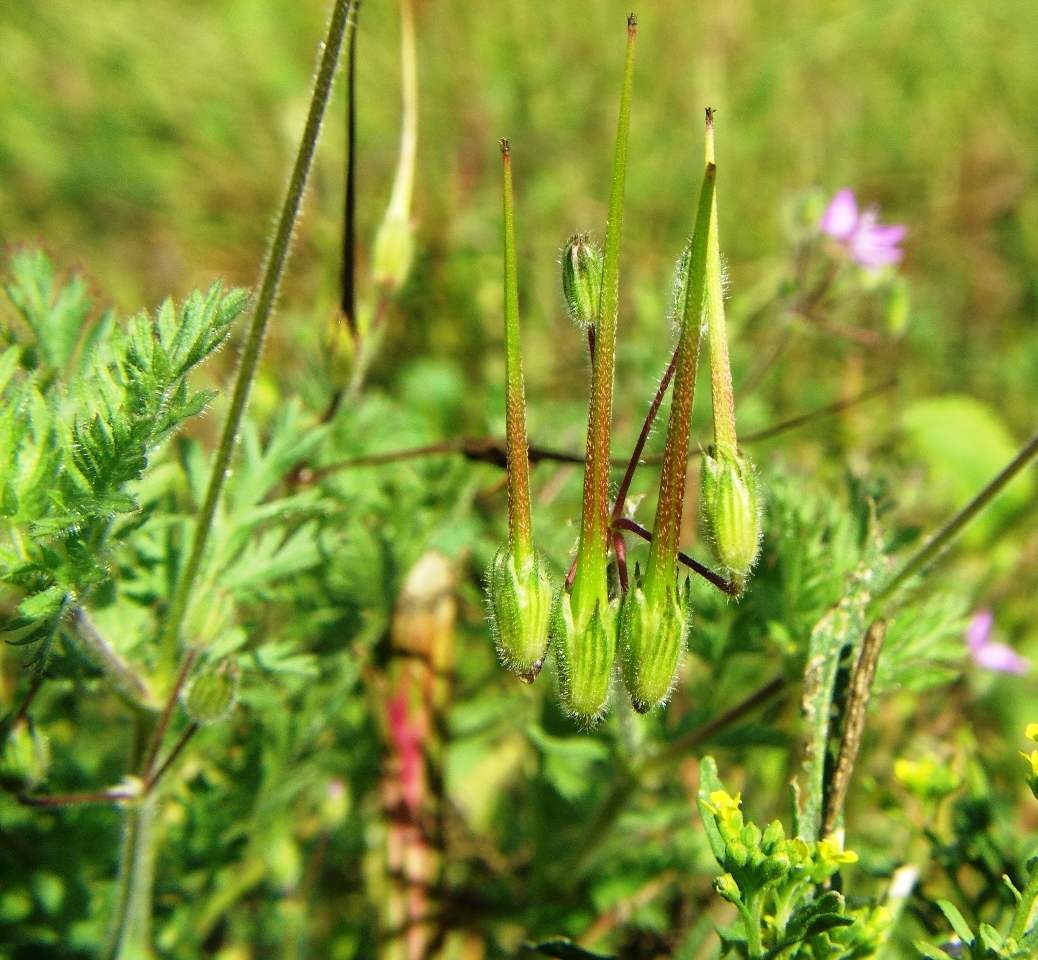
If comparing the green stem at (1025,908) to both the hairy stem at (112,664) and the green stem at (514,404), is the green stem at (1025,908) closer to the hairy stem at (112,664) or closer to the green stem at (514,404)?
the green stem at (514,404)

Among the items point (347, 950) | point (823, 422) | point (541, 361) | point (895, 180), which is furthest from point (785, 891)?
point (895, 180)

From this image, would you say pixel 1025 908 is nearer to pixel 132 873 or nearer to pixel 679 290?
pixel 679 290

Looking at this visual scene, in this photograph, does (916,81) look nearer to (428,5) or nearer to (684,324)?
(428,5)

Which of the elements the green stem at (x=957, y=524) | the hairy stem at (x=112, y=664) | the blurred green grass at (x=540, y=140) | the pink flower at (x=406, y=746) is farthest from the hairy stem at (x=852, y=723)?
the blurred green grass at (x=540, y=140)

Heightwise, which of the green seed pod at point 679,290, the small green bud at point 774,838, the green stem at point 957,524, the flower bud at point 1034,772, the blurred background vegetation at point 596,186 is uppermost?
the blurred background vegetation at point 596,186

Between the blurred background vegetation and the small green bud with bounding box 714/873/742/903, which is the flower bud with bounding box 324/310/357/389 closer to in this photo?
the blurred background vegetation

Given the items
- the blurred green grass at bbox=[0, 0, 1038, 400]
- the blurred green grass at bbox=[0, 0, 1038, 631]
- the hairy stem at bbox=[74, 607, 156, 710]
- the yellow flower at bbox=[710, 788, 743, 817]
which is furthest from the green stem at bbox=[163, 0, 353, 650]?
the blurred green grass at bbox=[0, 0, 1038, 400]

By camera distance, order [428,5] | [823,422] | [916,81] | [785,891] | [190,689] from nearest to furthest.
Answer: [785,891] < [190,689] < [823,422] < [428,5] < [916,81]
